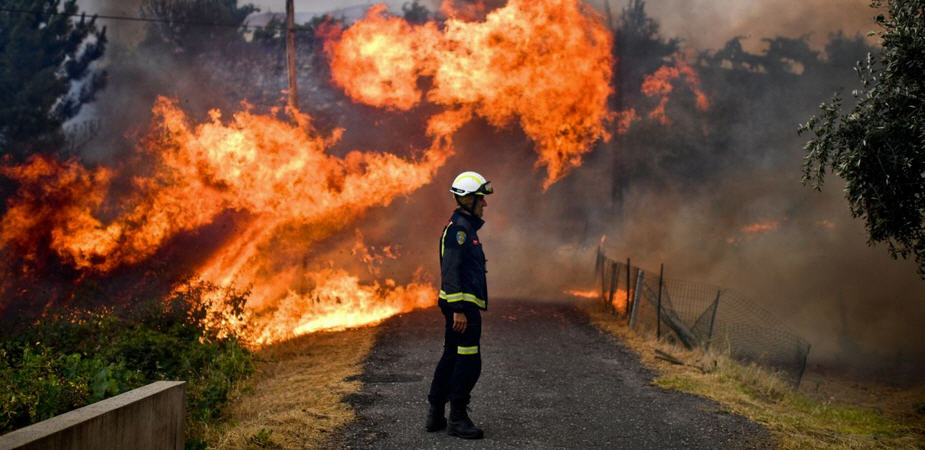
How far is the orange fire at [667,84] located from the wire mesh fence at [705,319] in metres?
6.56

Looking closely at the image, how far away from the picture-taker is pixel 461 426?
6.66m

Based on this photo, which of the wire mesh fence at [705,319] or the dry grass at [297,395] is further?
the wire mesh fence at [705,319]

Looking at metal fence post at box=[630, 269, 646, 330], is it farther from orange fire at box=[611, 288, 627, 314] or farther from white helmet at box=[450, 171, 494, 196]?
white helmet at box=[450, 171, 494, 196]

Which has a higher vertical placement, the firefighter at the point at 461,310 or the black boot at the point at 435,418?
the firefighter at the point at 461,310

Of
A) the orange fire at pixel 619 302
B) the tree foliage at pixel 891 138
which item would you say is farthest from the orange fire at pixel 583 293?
the tree foliage at pixel 891 138

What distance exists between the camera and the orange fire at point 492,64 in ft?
55.8

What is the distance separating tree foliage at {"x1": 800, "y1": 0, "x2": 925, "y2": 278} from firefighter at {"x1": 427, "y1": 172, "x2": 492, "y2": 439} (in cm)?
409

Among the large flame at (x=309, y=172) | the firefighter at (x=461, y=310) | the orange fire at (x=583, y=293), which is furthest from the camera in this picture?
the orange fire at (x=583, y=293)

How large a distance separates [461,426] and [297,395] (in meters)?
2.49

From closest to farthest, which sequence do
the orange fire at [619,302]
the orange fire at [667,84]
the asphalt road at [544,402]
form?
1. the asphalt road at [544,402]
2. the orange fire at [619,302]
3. the orange fire at [667,84]

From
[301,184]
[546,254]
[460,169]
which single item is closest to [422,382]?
[301,184]

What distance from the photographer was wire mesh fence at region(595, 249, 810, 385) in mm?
13086

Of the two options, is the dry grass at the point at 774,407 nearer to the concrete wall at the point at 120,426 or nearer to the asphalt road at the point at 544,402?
the asphalt road at the point at 544,402

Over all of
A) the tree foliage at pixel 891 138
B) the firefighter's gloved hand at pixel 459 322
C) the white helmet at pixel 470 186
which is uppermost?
the tree foliage at pixel 891 138
